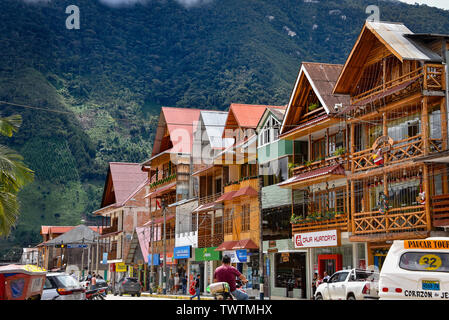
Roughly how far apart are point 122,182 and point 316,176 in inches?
2194

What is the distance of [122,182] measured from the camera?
9119cm

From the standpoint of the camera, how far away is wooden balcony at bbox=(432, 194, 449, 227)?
29.1 metres

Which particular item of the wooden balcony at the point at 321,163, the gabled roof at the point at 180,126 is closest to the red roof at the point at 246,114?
the wooden balcony at the point at 321,163

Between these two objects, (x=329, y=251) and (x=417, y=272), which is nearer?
(x=417, y=272)

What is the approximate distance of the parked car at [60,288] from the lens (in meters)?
23.0

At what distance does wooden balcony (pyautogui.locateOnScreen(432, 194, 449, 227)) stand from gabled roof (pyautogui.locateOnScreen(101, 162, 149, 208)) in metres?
60.5

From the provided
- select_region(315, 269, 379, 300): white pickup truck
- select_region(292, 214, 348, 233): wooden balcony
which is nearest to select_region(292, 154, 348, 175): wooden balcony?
select_region(292, 214, 348, 233): wooden balcony

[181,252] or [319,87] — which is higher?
[319,87]

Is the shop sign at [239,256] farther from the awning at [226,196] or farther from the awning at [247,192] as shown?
the awning at [247,192]

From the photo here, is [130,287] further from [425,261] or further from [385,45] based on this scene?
[425,261]

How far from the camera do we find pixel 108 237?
9144cm

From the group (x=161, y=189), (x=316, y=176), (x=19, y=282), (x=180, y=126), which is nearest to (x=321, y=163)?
(x=316, y=176)

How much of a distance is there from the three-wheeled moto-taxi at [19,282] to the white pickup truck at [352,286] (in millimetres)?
11609

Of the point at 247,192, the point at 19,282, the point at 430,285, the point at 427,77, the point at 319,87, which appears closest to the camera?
the point at 430,285
